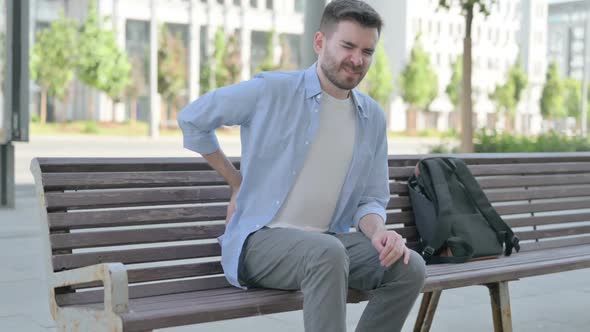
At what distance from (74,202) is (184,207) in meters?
0.48

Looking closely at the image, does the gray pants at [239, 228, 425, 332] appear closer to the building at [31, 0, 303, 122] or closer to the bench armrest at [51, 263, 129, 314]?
the bench armrest at [51, 263, 129, 314]

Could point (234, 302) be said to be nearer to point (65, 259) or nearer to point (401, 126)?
point (65, 259)

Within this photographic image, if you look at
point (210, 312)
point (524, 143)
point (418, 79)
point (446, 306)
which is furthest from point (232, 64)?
point (210, 312)

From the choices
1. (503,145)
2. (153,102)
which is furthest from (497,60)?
(503,145)

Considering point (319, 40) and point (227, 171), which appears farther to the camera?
point (227, 171)

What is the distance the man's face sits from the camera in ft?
11.4

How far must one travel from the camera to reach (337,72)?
3529mm

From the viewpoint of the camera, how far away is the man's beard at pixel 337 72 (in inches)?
138

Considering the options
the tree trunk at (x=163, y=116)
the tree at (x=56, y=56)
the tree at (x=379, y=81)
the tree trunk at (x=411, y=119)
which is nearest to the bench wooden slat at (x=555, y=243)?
the tree at (x=56, y=56)

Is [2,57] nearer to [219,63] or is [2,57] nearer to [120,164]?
[120,164]

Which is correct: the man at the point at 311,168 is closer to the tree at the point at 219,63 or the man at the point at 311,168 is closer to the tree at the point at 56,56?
the tree at the point at 56,56

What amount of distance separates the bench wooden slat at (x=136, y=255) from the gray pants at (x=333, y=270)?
327mm

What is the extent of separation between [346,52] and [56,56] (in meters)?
46.0

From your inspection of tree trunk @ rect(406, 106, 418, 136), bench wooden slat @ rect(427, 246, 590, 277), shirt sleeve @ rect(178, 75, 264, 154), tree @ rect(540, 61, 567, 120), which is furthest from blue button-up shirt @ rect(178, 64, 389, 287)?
tree @ rect(540, 61, 567, 120)
